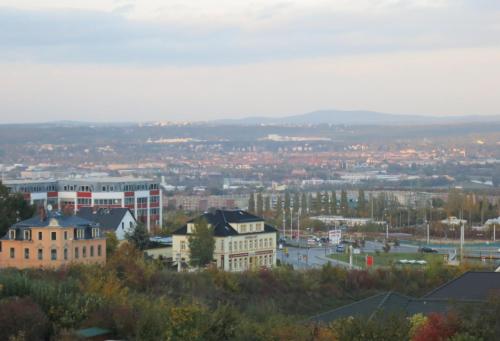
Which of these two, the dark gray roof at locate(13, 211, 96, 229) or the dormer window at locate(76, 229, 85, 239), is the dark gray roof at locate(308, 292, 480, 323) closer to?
the dormer window at locate(76, 229, 85, 239)

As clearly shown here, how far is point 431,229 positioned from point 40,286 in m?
43.4

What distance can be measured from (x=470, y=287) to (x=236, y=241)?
16.4m

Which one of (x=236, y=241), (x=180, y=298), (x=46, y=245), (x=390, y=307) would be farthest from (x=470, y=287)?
(x=236, y=241)

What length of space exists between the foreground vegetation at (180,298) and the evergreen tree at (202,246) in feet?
10.1

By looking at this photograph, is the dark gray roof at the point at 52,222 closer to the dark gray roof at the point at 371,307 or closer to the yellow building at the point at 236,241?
the yellow building at the point at 236,241

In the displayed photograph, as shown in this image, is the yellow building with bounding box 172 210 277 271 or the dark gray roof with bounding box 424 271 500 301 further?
the yellow building with bounding box 172 210 277 271

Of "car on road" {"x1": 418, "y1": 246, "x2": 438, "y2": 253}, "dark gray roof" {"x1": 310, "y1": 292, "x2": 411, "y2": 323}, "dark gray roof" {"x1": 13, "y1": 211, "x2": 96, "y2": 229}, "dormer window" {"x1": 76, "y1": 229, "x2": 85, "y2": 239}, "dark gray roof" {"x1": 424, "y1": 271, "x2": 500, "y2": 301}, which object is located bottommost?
"car on road" {"x1": 418, "y1": 246, "x2": 438, "y2": 253}

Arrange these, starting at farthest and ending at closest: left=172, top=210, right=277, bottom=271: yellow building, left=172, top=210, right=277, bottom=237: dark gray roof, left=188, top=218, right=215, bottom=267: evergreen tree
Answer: left=172, top=210, right=277, bottom=237: dark gray roof < left=172, top=210, right=277, bottom=271: yellow building < left=188, top=218, right=215, bottom=267: evergreen tree

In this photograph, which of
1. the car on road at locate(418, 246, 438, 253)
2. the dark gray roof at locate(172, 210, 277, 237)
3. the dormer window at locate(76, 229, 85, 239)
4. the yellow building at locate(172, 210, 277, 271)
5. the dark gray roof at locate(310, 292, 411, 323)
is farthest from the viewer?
the car on road at locate(418, 246, 438, 253)

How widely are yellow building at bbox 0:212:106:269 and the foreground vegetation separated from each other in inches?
39.4

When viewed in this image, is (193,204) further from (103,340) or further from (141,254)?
(103,340)

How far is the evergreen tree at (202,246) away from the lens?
45.6 metres

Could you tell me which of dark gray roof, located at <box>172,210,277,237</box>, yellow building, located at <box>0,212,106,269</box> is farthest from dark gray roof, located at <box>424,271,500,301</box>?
dark gray roof, located at <box>172,210,277,237</box>

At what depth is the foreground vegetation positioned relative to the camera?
1025 inches
